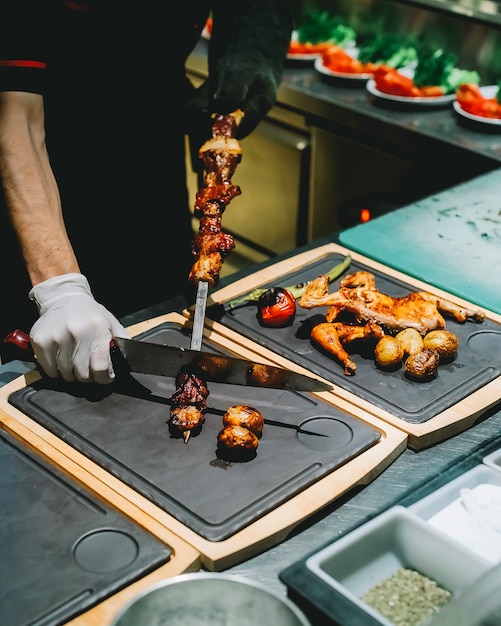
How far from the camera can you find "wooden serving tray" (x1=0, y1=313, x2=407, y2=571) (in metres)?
1.50

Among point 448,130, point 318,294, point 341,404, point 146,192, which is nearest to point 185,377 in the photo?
point 341,404

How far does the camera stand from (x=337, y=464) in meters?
1.68

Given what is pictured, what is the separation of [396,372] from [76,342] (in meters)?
0.75

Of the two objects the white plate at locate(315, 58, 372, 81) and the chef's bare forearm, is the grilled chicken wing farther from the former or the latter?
the white plate at locate(315, 58, 372, 81)

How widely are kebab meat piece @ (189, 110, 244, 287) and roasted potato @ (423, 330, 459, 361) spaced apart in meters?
0.55

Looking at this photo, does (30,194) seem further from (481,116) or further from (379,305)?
(481,116)

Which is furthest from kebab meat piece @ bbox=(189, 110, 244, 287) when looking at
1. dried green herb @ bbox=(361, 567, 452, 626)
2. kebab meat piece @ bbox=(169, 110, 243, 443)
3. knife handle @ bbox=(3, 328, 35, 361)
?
dried green herb @ bbox=(361, 567, 452, 626)

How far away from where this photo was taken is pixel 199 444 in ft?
5.70

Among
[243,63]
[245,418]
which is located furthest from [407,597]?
[243,63]

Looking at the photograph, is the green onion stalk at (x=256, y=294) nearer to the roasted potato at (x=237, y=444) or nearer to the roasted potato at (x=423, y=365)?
the roasted potato at (x=423, y=365)

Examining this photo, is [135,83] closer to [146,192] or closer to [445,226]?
[146,192]

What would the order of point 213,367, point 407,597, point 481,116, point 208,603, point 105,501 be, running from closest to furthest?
point 208,603
point 407,597
point 105,501
point 213,367
point 481,116

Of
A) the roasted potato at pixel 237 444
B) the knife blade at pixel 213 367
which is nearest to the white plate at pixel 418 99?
the knife blade at pixel 213 367

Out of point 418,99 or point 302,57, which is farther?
point 302,57
